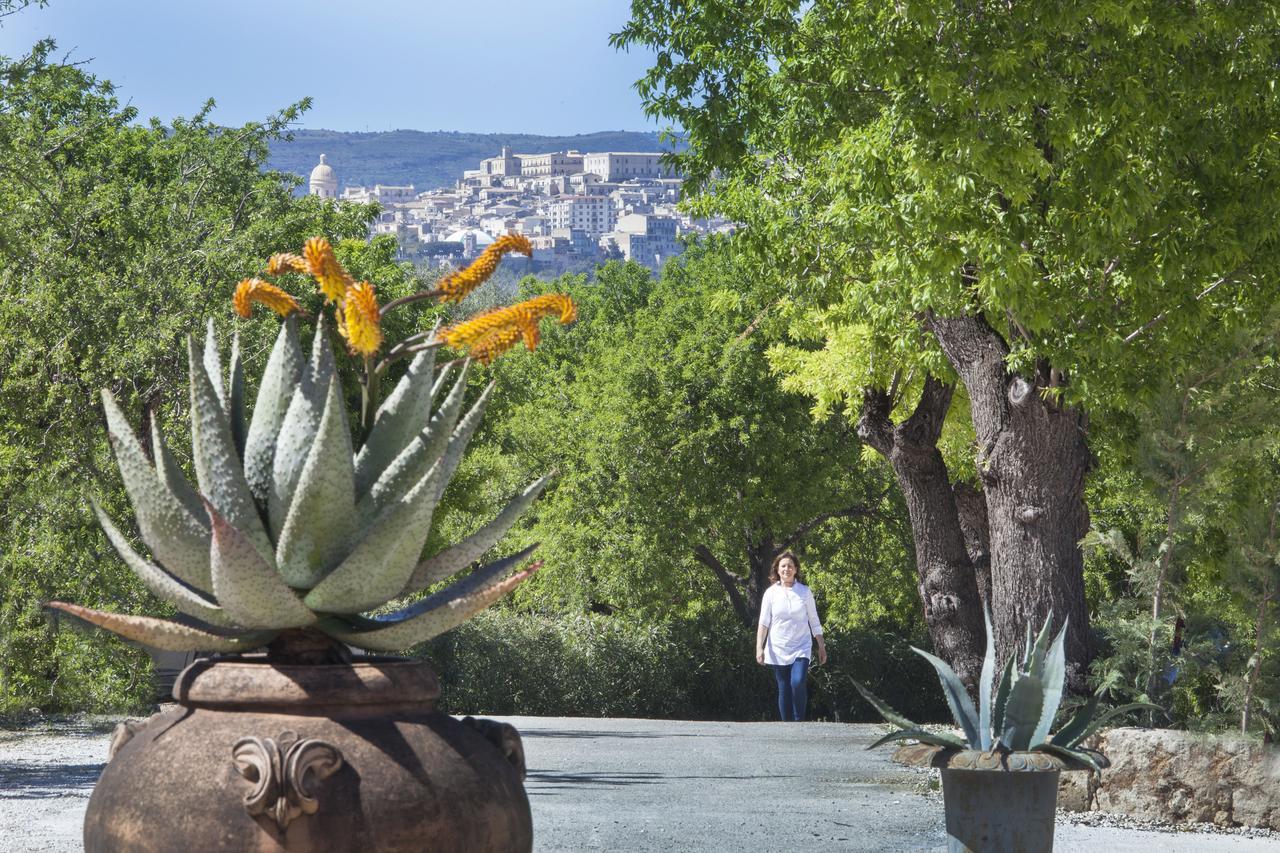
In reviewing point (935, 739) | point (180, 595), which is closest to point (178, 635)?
point (180, 595)

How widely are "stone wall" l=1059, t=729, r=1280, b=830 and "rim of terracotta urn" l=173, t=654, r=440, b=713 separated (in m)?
7.95

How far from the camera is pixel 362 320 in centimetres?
468

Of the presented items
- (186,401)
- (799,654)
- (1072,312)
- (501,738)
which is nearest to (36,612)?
(186,401)

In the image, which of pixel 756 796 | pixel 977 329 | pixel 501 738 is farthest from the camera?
pixel 977 329

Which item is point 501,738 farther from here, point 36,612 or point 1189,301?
point 36,612

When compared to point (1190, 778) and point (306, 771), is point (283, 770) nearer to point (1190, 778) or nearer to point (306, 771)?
point (306, 771)

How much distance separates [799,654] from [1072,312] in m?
5.60

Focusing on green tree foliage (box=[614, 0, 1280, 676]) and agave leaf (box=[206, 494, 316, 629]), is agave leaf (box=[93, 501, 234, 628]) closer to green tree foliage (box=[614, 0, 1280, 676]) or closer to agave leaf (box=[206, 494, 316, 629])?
agave leaf (box=[206, 494, 316, 629])

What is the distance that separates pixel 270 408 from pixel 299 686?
37.1 inches

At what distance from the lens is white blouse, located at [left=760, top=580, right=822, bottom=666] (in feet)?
56.7

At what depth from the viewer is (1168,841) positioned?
10445 millimetres

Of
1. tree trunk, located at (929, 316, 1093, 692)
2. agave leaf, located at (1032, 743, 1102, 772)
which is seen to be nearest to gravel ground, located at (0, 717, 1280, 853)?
tree trunk, located at (929, 316, 1093, 692)

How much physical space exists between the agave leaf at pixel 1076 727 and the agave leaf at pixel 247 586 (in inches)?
179

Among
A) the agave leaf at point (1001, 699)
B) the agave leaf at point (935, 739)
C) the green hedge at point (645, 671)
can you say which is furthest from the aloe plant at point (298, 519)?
the green hedge at point (645, 671)
